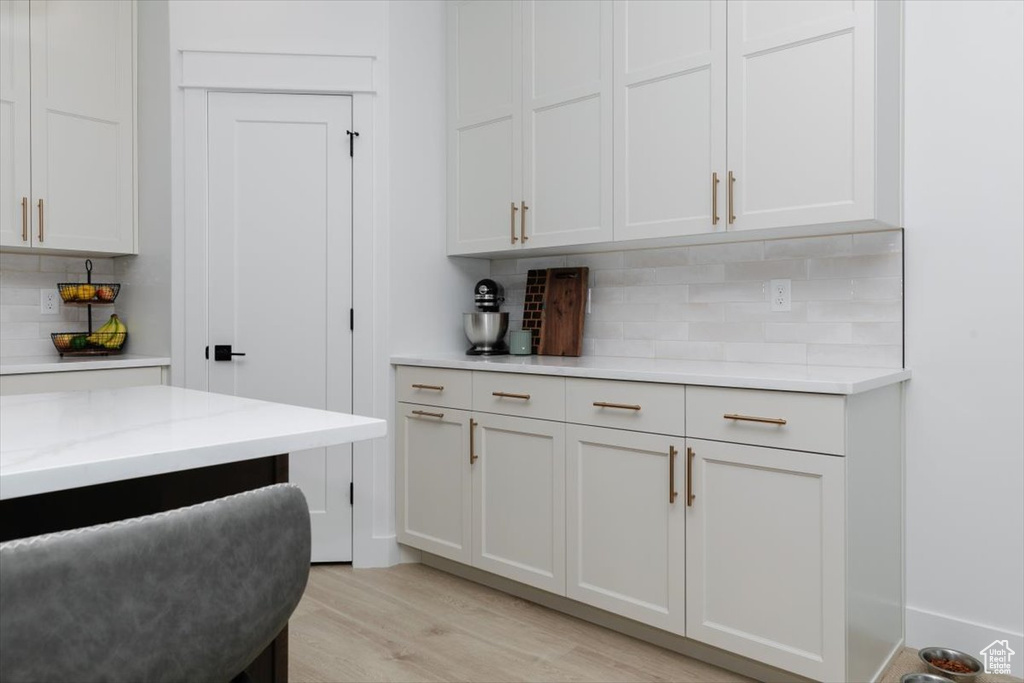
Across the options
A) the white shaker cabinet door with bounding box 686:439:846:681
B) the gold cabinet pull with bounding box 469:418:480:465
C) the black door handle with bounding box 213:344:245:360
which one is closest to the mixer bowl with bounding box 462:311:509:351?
the gold cabinet pull with bounding box 469:418:480:465

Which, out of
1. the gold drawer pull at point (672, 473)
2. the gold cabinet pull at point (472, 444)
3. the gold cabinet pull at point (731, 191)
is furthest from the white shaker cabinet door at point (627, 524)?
the gold cabinet pull at point (731, 191)

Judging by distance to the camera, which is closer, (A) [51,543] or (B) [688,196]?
(A) [51,543]

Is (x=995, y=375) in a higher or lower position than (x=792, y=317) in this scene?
lower

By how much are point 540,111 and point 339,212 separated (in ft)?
3.34

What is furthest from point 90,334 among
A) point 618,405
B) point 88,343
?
point 618,405

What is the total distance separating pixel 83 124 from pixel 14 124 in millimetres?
282

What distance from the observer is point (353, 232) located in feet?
10.8

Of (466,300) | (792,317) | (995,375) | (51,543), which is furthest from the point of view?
(466,300)

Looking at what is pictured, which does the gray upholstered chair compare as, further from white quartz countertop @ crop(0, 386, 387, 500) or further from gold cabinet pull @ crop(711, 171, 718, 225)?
gold cabinet pull @ crop(711, 171, 718, 225)

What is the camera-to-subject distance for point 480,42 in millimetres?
3307

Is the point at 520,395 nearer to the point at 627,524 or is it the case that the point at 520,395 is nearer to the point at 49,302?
the point at 627,524

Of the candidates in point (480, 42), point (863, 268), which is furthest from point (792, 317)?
point (480, 42)

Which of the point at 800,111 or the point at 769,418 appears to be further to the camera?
the point at 800,111

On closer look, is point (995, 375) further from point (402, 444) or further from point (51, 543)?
point (51, 543)
